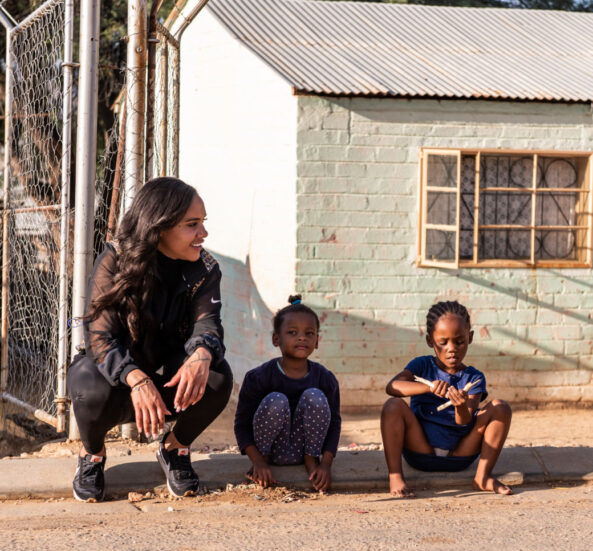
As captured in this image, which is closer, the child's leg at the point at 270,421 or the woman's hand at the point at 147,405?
the woman's hand at the point at 147,405

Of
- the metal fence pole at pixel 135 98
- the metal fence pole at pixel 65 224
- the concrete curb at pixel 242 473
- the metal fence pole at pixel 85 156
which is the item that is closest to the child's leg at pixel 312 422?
the concrete curb at pixel 242 473

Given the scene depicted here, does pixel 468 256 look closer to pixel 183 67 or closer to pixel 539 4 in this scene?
pixel 183 67

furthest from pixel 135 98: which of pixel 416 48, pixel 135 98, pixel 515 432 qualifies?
pixel 416 48

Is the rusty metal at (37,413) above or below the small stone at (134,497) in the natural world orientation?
above

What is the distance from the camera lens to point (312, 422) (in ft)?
13.8

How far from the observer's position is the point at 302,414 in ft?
13.9

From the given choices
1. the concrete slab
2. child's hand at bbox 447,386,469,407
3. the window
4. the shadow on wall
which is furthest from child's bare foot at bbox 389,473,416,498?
the window

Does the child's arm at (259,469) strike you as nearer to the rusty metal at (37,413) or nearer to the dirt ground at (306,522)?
the dirt ground at (306,522)

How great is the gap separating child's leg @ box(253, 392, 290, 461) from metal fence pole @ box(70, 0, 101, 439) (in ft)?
4.08

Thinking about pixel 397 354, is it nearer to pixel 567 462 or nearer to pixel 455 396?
pixel 567 462

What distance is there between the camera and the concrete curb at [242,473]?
4.12m

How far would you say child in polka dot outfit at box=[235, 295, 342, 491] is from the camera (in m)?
4.19

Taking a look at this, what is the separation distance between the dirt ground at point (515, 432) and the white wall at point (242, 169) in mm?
1012

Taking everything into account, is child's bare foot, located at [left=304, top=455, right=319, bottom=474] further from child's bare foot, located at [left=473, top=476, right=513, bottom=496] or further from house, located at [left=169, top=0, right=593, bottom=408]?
house, located at [left=169, top=0, right=593, bottom=408]
